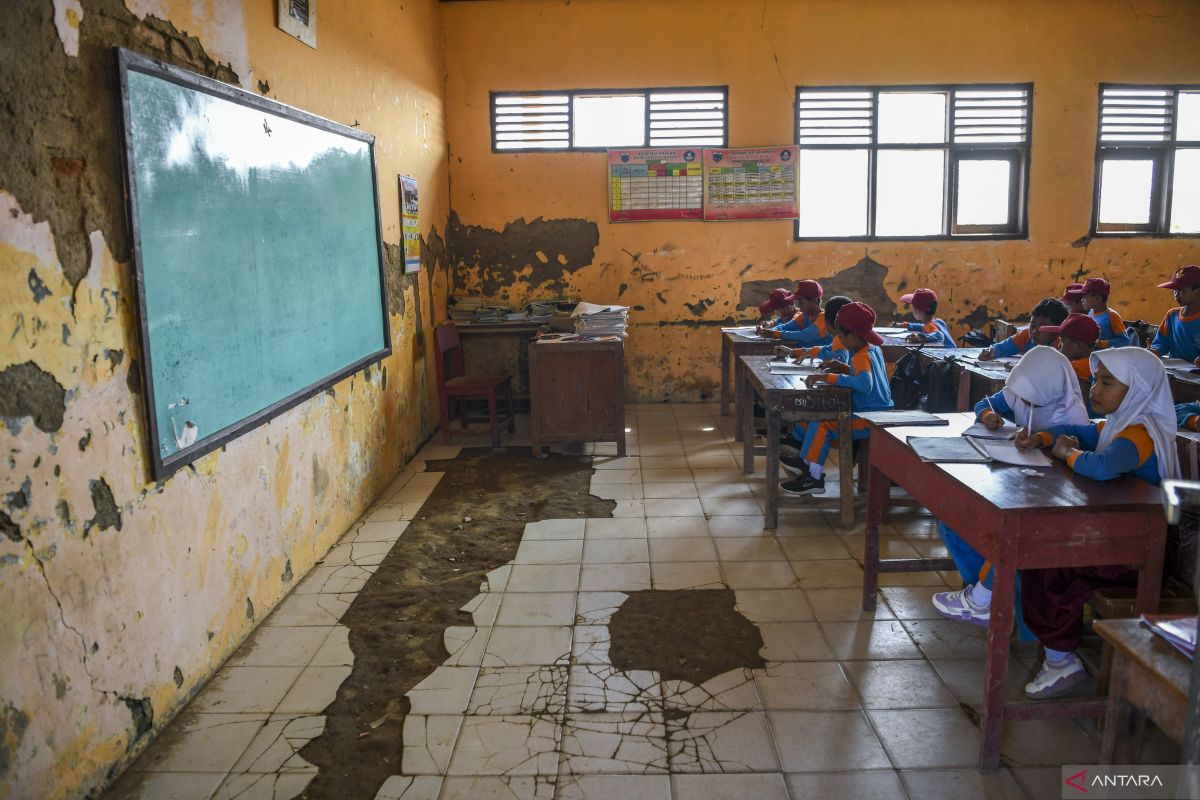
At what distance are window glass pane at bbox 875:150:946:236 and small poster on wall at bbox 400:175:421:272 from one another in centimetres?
430

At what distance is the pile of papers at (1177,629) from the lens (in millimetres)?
1655

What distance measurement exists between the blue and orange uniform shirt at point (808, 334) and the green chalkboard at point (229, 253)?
326 centimetres

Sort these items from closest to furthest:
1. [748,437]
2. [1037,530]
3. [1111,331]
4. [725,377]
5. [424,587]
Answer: [1037,530] < [424,587] < [748,437] < [1111,331] < [725,377]

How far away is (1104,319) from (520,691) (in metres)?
5.02

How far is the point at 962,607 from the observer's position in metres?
3.35

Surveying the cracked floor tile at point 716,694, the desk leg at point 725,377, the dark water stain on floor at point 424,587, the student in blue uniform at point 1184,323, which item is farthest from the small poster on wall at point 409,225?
the student in blue uniform at point 1184,323

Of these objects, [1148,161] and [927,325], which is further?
[1148,161]

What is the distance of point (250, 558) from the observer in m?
3.34

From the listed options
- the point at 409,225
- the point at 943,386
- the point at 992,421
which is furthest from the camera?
the point at 409,225

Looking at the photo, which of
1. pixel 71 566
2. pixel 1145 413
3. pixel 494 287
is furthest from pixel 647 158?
pixel 71 566

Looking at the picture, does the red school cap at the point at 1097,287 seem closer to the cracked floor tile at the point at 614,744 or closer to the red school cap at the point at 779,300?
the red school cap at the point at 779,300

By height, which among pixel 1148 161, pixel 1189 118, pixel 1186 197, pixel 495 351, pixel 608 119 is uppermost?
pixel 608 119

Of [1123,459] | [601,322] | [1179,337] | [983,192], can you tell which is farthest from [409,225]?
[1179,337]

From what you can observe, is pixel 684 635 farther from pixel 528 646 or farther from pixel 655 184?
pixel 655 184
